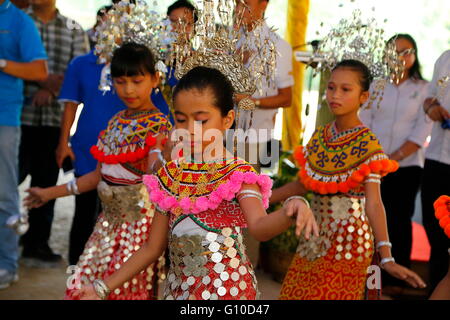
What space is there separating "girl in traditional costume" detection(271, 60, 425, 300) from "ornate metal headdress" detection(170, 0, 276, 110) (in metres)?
0.72

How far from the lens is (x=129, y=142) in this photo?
3.42 meters

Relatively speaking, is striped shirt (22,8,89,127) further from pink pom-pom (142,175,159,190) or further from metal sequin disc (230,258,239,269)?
metal sequin disc (230,258,239,269)

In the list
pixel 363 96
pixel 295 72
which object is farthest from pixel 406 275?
pixel 295 72

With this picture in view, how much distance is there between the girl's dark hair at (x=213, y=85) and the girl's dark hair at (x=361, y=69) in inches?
49.8

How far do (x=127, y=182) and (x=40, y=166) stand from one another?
2.00 meters

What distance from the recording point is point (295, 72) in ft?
20.5

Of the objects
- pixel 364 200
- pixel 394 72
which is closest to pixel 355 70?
pixel 394 72

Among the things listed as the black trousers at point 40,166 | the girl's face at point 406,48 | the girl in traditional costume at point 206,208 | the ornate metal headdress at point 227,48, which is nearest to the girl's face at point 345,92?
the ornate metal headdress at point 227,48

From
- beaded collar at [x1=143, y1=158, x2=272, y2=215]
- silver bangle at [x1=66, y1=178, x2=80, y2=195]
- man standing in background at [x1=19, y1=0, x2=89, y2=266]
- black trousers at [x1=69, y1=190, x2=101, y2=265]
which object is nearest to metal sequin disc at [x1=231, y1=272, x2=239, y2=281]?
beaded collar at [x1=143, y1=158, x2=272, y2=215]

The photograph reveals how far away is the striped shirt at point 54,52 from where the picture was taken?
512cm

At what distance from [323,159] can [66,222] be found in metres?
3.78

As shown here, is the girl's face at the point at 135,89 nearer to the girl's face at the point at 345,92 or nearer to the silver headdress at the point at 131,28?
the silver headdress at the point at 131,28

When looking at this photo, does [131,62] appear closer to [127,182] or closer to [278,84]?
[127,182]
